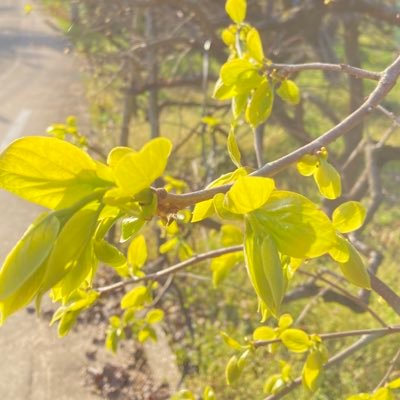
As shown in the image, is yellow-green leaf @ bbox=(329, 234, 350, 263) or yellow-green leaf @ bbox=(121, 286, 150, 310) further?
yellow-green leaf @ bbox=(121, 286, 150, 310)

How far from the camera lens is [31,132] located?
6711mm

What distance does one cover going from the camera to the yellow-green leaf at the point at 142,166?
18.4 inches

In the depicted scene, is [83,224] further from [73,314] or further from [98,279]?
[98,279]

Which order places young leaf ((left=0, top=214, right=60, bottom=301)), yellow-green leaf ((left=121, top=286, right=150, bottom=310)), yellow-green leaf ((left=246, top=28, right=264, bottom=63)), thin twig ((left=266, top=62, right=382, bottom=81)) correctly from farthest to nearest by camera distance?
yellow-green leaf ((left=121, top=286, right=150, bottom=310)) < yellow-green leaf ((left=246, top=28, right=264, bottom=63)) < thin twig ((left=266, top=62, right=382, bottom=81)) < young leaf ((left=0, top=214, right=60, bottom=301))

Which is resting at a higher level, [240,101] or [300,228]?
[300,228]

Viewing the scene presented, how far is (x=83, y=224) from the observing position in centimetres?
50

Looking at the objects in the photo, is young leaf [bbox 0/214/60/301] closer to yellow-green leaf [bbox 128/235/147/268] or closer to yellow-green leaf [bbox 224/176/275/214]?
yellow-green leaf [bbox 224/176/275/214]

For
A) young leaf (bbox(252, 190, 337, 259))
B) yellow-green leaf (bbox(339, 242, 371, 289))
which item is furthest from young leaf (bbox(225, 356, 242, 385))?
young leaf (bbox(252, 190, 337, 259))

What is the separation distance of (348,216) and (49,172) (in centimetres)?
41

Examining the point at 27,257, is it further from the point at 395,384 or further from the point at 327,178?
the point at 395,384

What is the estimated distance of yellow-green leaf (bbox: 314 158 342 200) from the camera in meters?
0.79

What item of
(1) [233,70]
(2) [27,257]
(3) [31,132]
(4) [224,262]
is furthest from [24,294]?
(3) [31,132]

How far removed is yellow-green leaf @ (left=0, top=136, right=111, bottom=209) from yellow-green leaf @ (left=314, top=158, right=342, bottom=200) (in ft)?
1.16

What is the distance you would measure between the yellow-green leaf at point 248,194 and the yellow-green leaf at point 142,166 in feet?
0.23
